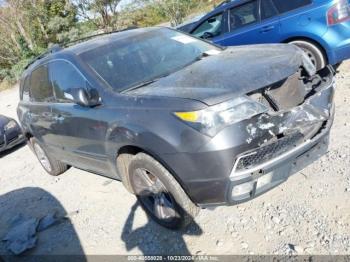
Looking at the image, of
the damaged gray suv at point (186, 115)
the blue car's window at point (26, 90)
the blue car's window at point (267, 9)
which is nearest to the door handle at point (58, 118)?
the damaged gray suv at point (186, 115)

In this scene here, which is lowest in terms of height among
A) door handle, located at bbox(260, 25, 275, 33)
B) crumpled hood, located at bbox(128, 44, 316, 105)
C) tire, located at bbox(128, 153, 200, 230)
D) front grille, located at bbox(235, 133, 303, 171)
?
tire, located at bbox(128, 153, 200, 230)

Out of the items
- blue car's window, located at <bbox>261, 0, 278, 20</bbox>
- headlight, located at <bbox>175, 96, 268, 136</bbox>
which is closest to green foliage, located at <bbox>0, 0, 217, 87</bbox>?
blue car's window, located at <bbox>261, 0, 278, 20</bbox>

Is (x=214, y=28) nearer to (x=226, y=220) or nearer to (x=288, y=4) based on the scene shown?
(x=288, y=4)

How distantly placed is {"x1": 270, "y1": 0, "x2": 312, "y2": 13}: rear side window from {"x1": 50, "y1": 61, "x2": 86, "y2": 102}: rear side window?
363 centimetres

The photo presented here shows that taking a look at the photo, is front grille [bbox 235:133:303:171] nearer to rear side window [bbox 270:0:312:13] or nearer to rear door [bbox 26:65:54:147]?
rear door [bbox 26:65:54:147]

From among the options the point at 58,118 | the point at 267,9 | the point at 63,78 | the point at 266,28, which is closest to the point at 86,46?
the point at 63,78

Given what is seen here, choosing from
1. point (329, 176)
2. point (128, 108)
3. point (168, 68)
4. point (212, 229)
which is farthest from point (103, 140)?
point (329, 176)

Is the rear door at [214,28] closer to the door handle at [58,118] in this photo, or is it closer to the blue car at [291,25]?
the blue car at [291,25]

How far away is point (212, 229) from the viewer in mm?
3496

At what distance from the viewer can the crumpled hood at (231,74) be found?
119 inches

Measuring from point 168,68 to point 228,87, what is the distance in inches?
41.9

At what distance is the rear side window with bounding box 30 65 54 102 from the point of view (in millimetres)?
4797

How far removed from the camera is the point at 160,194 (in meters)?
3.51

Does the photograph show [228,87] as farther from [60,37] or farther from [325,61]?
[60,37]
